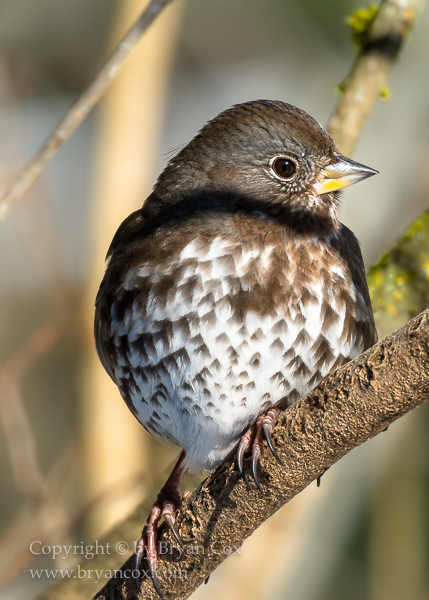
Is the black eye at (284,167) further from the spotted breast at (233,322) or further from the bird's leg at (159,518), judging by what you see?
the bird's leg at (159,518)

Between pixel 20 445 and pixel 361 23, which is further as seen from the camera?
pixel 20 445

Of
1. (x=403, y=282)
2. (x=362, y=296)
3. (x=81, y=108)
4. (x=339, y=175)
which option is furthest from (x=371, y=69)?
(x=81, y=108)

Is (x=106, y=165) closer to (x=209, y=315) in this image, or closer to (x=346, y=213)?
(x=346, y=213)

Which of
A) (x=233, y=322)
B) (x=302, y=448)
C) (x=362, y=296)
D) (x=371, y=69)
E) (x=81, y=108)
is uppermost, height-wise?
(x=81, y=108)

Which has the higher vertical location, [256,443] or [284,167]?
[284,167]

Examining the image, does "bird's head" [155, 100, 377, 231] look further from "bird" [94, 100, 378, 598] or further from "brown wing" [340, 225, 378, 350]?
"brown wing" [340, 225, 378, 350]

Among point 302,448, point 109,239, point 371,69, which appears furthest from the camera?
point 109,239

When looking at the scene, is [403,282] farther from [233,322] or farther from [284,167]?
[233,322]

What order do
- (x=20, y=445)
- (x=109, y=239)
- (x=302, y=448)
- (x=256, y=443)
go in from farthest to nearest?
(x=109, y=239) → (x=20, y=445) → (x=256, y=443) → (x=302, y=448)

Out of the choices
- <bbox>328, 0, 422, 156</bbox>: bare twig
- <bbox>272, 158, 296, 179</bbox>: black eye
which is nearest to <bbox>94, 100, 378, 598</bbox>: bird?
<bbox>272, 158, 296, 179</bbox>: black eye
